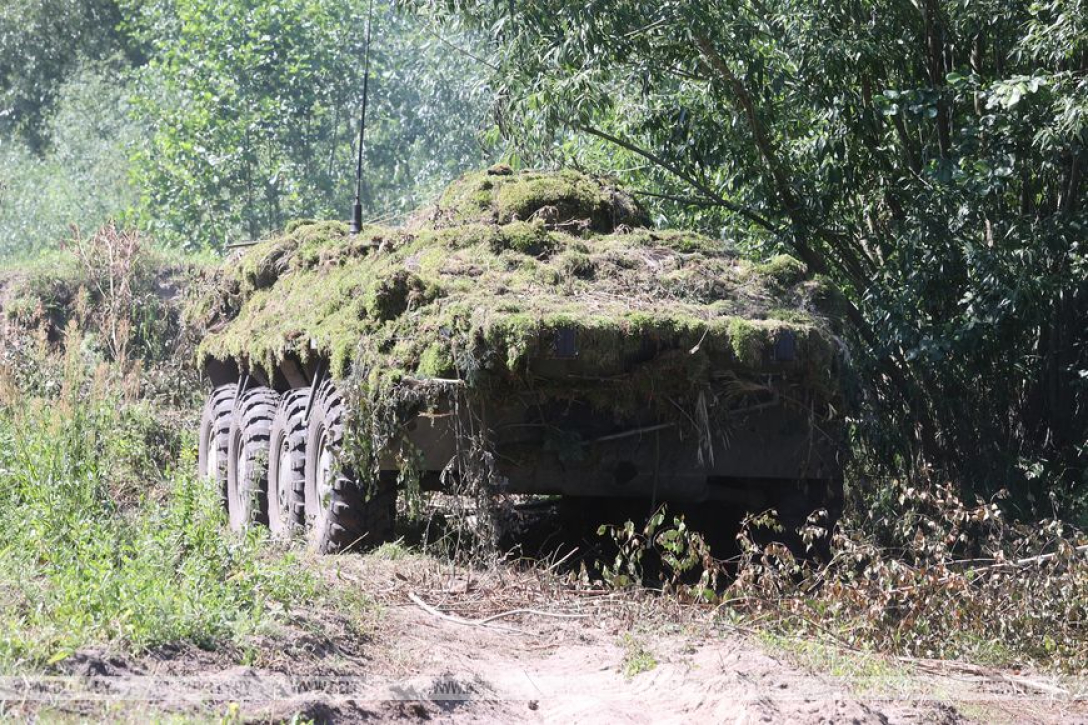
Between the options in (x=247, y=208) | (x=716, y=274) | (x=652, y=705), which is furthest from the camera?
(x=247, y=208)

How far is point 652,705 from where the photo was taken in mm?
4781

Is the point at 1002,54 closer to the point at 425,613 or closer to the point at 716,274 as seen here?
the point at 716,274

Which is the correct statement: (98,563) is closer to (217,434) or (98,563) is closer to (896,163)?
(217,434)

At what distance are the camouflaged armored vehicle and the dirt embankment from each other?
0.79 m

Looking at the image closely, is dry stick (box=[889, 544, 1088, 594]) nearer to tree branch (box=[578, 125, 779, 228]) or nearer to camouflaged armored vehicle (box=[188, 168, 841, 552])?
camouflaged armored vehicle (box=[188, 168, 841, 552])

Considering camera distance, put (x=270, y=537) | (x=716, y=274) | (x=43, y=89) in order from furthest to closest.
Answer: (x=43, y=89) < (x=270, y=537) < (x=716, y=274)

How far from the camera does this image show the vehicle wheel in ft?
33.1

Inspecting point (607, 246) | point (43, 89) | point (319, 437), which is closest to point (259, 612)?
point (319, 437)

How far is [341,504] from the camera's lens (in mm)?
7430

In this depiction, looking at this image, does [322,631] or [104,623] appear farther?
[322,631]

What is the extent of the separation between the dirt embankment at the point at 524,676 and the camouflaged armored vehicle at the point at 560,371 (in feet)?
2.60

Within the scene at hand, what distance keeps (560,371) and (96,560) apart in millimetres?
2264

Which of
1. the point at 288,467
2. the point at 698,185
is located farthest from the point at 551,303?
the point at 698,185

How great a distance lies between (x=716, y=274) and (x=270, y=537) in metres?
2.99
